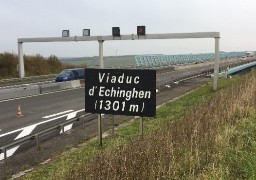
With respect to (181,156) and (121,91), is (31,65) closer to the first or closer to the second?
(121,91)

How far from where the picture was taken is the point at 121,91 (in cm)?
994

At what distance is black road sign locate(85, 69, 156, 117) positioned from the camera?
9695 millimetres

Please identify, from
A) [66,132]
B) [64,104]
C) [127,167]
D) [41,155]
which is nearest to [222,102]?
[66,132]

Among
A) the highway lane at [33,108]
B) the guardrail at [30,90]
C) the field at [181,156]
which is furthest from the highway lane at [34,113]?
the field at [181,156]

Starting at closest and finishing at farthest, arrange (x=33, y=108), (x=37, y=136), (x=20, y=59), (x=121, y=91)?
(x=121, y=91) → (x=37, y=136) → (x=33, y=108) → (x=20, y=59)

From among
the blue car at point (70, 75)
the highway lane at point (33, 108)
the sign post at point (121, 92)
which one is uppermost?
the sign post at point (121, 92)

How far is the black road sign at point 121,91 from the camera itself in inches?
382

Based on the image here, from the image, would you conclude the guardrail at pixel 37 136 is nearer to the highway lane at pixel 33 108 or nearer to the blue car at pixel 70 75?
the highway lane at pixel 33 108

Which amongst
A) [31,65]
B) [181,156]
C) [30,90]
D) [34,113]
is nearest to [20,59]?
[31,65]

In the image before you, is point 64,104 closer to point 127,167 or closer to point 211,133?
point 211,133

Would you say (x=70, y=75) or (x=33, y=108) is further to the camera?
(x=70, y=75)

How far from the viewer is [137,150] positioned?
706 centimetres

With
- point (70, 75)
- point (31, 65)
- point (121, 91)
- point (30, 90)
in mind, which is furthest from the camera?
point (31, 65)

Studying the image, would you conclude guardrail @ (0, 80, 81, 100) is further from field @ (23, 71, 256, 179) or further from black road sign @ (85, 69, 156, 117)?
black road sign @ (85, 69, 156, 117)
